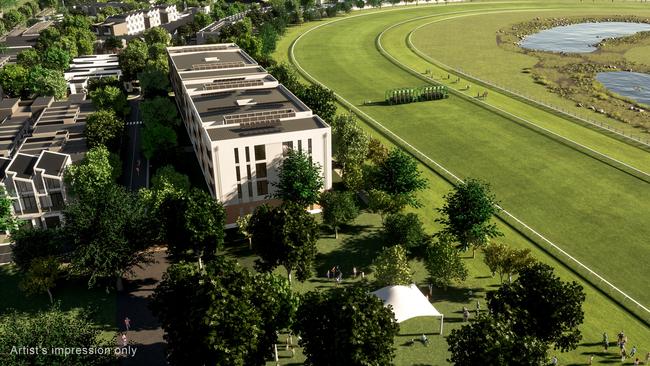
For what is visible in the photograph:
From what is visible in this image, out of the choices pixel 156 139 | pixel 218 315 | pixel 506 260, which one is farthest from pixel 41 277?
pixel 506 260

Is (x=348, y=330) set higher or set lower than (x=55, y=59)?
lower

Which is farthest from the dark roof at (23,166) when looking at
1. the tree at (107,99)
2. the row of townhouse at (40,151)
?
the tree at (107,99)

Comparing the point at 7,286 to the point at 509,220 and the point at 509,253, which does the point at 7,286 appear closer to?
the point at 509,253

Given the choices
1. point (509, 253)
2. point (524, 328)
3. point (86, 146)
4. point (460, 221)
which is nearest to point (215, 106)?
point (86, 146)

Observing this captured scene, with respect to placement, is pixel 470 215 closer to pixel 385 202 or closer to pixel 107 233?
pixel 385 202

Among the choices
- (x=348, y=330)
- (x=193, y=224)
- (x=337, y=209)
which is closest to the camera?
(x=348, y=330)

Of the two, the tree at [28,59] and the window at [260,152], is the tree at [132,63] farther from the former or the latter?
the window at [260,152]

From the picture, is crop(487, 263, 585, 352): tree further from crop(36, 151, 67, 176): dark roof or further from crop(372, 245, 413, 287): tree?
crop(36, 151, 67, 176): dark roof
